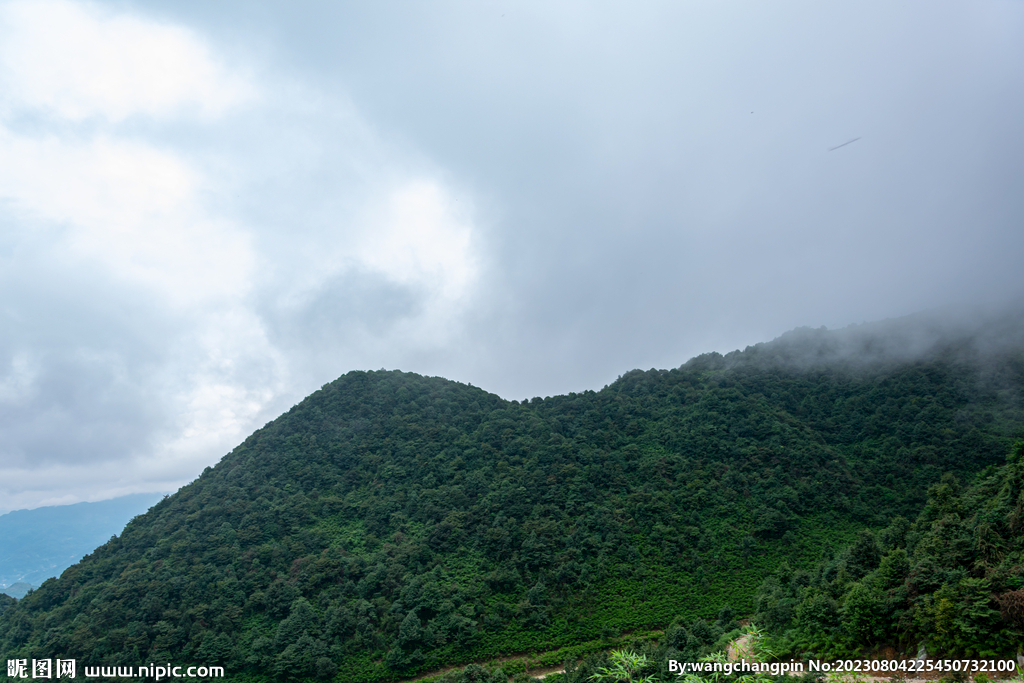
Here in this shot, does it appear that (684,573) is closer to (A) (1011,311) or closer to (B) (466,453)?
(B) (466,453)

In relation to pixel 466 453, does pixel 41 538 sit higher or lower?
higher

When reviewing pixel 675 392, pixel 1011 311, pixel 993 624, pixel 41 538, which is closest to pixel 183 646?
pixel 993 624

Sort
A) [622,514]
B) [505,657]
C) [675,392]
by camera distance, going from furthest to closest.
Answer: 1. [675,392]
2. [622,514]
3. [505,657]

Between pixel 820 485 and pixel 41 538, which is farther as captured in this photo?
pixel 41 538

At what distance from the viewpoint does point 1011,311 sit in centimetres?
5353

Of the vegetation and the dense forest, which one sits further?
the dense forest

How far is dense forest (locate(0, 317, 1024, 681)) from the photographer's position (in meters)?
27.0

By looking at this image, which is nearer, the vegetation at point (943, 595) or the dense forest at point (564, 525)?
the vegetation at point (943, 595)

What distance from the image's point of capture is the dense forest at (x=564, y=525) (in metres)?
27.0

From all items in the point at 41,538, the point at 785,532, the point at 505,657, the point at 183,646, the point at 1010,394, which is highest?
the point at 41,538

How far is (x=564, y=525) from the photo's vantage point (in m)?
37.7

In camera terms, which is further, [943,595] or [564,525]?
[564,525]

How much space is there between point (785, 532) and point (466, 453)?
27.8 meters

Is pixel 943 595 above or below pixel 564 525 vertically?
below
